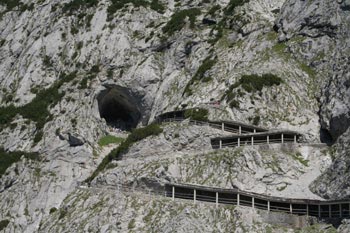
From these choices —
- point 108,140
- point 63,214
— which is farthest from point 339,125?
point 108,140

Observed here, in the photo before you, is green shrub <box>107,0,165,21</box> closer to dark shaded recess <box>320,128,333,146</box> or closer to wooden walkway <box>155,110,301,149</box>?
wooden walkway <box>155,110,301,149</box>

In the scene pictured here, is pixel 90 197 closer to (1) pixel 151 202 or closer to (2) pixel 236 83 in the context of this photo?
(1) pixel 151 202

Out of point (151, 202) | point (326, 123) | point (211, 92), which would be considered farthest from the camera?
point (211, 92)

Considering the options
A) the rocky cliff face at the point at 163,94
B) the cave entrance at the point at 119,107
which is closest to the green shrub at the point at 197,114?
the rocky cliff face at the point at 163,94

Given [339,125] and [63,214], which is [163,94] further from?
[339,125]

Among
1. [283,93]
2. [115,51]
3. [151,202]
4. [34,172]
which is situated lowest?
[151,202]

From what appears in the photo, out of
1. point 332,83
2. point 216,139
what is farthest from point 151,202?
point 332,83

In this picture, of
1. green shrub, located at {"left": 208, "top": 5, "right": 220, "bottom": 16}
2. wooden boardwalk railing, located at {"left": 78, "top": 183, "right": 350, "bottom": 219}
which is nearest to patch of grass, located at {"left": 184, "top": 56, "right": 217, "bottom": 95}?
green shrub, located at {"left": 208, "top": 5, "right": 220, "bottom": 16}

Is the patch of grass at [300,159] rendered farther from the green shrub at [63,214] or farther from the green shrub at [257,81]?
the green shrub at [63,214]
